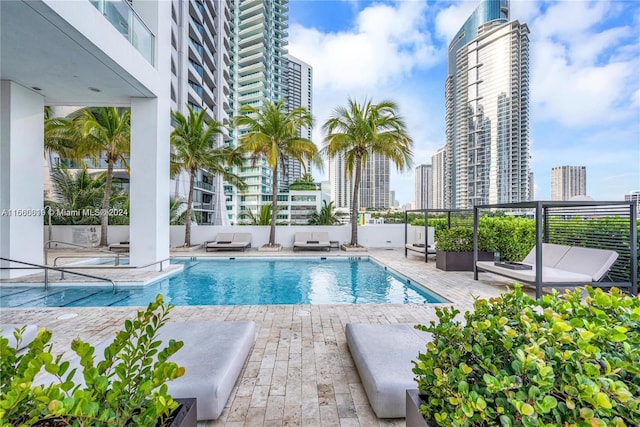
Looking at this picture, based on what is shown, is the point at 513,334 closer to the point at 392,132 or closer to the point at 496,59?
the point at 392,132

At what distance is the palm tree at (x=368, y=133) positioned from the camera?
1128cm

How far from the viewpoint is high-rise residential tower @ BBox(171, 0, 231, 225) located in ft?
83.2

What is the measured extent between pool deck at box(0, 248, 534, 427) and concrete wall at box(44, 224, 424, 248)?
6702mm

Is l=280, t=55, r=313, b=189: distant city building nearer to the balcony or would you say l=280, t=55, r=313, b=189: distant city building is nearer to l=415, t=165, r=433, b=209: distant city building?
l=415, t=165, r=433, b=209: distant city building

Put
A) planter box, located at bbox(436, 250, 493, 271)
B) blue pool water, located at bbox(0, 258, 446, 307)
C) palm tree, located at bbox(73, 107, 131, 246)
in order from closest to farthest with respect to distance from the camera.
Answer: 1. blue pool water, located at bbox(0, 258, 446, 307)
2. planter box, located at bbox(436, 250, 493, 271)
3. palm tree, located at bbox(73, 107, 131, 246)

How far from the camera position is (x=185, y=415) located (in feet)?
4.52

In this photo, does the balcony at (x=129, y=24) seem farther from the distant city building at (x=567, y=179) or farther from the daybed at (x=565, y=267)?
the distant city building at (x=567, y=179)

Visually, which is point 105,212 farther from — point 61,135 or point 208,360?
point 208,360

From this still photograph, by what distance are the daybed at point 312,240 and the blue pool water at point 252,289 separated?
83.0 inches

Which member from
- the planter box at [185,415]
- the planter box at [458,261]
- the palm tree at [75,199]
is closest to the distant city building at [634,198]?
the planter box at [458,261]

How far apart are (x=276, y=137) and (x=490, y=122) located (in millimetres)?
16492

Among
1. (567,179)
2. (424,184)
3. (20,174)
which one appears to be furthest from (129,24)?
(424,184)

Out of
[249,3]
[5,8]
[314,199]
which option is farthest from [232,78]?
[5,8]

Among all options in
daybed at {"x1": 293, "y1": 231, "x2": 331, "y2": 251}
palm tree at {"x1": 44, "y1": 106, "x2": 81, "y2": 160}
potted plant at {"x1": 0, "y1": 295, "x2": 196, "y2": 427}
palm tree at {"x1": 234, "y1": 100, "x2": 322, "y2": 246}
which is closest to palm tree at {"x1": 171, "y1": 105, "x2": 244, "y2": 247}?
palm tree at {"x1": 234, "y1": 100, "x2": 322, "y2": 246}
